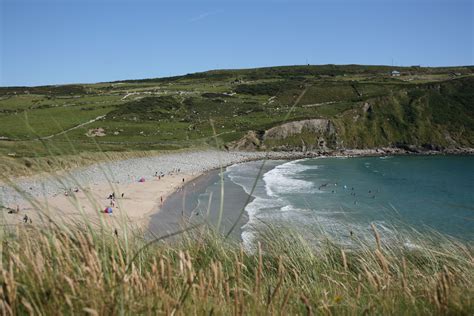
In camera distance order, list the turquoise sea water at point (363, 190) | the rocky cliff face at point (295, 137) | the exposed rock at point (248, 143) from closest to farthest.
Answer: the turquoise sea water at point (363, 190)
the exposed rock at point (248, 143)
the rocky cliff face at point (295, 137)

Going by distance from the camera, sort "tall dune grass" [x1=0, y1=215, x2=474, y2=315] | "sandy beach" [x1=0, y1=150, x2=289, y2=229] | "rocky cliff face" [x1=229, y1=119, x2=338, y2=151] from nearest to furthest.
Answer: "tall dune grass" [x1=0, y1=215, x2=474, y2=315] → "sandy beach" [x1=0, y1=150, x2=289, y2=229] → "rocky cliff face" [x1=229, y1=119, x2=338, y2=151]

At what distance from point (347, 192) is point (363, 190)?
3.46 meters

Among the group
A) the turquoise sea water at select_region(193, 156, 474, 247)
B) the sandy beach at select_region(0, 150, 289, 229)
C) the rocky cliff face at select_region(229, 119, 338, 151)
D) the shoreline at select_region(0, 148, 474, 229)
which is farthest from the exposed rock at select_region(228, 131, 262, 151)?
the turquoise sea water at select_region(193, 156, 474, 247)

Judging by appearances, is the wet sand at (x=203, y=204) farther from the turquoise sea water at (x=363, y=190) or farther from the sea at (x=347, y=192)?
the turquoise sea water at (x=363, y=190)

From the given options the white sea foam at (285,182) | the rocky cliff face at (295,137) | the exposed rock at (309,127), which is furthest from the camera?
the exposed rock at (309,127)

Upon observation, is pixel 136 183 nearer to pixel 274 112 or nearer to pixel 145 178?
pixel 145 178

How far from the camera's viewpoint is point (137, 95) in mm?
122125

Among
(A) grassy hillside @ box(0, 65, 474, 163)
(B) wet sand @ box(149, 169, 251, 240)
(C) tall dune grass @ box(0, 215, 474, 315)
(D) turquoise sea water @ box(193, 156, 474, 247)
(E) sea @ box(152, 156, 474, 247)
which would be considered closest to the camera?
(C) tall dune grass @ box(0, 215, 474, 315)

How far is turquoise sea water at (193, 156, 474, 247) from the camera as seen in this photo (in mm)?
30328

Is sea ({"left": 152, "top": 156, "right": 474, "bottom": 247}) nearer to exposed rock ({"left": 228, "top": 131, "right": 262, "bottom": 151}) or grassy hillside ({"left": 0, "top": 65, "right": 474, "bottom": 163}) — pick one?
exposed rock ({"left": 228, "top": 131, "right": 262, "bottom": 151})

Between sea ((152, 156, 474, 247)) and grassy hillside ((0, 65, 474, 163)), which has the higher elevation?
grassy hillside ((0, 65, 474, 163))

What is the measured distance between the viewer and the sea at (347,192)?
29797 millimetres

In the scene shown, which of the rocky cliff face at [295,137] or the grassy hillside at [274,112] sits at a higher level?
the grassy hillside at [274,112]

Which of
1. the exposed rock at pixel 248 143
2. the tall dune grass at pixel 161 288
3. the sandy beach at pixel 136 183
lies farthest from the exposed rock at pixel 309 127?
the tall dune grass at pixel 161 288
